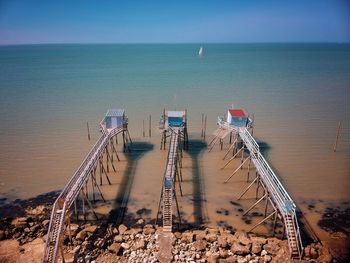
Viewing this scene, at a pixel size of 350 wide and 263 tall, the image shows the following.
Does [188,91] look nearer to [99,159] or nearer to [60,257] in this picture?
[99,159]

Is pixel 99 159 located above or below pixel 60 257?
above

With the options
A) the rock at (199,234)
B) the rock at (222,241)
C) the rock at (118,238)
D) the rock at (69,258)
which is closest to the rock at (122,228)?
the rock at (118,238)

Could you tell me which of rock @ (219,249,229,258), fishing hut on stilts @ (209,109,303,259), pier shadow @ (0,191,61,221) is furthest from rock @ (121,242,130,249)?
fishing hut on stilts @ (209,109,303,259)

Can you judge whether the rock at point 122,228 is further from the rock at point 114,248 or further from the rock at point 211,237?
the rock at point 211,237

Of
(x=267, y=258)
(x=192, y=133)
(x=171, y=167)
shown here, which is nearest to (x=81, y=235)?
(x=171, y=167)

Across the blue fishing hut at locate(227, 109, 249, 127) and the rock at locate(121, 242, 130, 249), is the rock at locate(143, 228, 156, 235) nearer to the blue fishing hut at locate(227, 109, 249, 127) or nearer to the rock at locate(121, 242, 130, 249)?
the rock at locate(121, 242, 130, 249)

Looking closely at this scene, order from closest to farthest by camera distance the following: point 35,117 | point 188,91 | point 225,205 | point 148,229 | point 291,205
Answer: point 291,205 < point 148,229 < point 225,205 < point 35,117 < point 188,91

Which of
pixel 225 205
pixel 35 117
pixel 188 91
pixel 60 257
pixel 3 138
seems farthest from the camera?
pixel 188 91

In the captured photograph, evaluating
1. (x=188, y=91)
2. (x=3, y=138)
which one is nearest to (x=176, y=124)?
(x=3, y=138)
